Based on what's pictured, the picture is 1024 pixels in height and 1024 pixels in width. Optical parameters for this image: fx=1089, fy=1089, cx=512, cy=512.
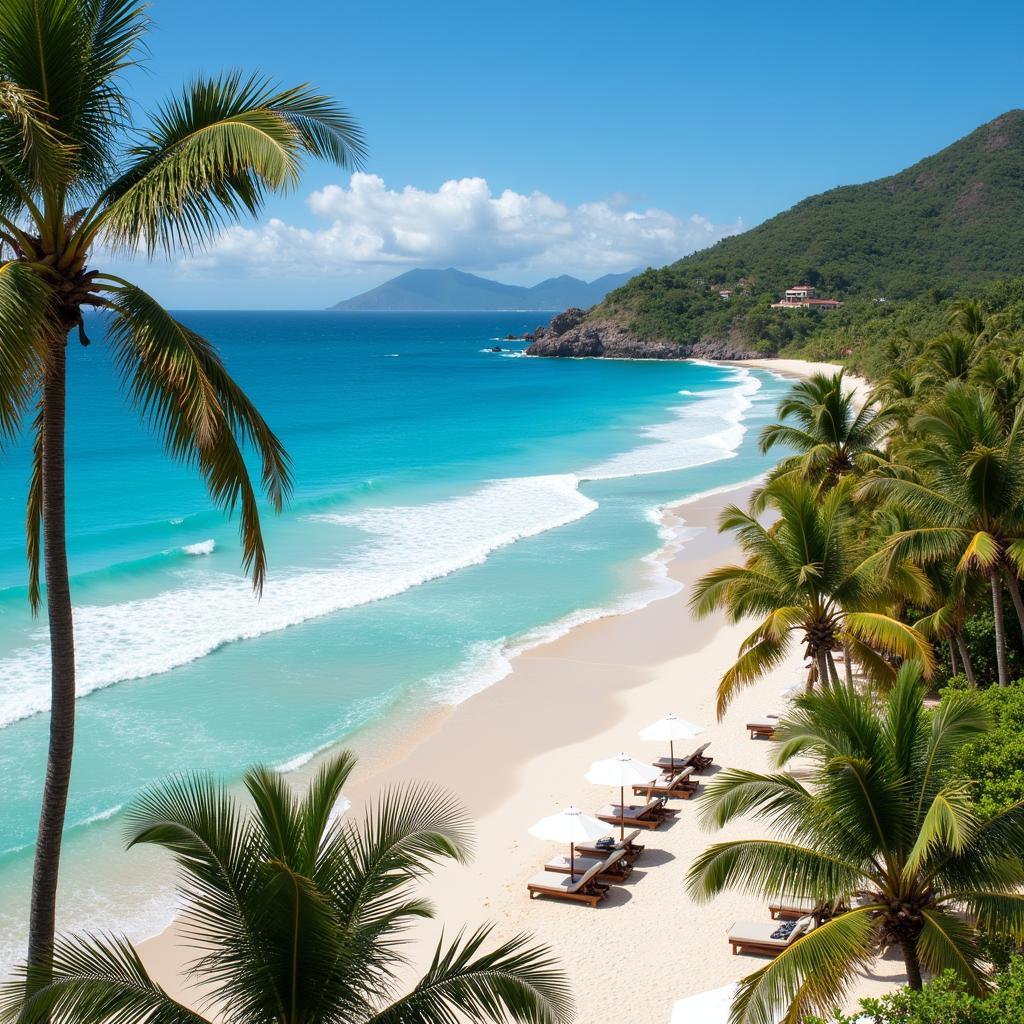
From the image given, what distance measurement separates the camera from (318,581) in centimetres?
3080

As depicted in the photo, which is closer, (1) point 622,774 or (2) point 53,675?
(2) point 53,675

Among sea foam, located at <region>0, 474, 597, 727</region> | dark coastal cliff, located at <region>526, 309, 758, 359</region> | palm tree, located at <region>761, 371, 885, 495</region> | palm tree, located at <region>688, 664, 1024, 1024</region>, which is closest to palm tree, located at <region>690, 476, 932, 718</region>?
palm tree, located at <region>688, 664, 1024, 1024</region>

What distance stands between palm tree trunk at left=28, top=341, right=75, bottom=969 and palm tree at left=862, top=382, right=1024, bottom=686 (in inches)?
447

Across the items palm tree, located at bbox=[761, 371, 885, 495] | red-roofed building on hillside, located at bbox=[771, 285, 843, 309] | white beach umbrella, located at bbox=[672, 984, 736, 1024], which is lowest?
white beach umbrella, located at bbox=[672, 984, 736, 1024]

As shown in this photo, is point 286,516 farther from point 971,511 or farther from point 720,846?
point 720,846

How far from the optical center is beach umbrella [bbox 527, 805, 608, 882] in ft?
46.0

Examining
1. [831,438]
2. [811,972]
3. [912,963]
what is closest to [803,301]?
[831,438]

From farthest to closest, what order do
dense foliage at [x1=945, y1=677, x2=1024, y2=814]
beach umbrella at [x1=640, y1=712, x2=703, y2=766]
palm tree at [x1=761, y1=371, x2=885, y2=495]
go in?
1. palm tree at [x1=761, y1=371, x2=885, y2=495]
2. beach umbrella at [x1=640, y1=712, x2=703, y2=766]
3. dense foliage at [x1=945, y1=677, x2=1024, y2=814]

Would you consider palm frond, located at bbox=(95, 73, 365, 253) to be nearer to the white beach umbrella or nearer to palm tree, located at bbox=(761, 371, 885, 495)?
the white beach umbrella

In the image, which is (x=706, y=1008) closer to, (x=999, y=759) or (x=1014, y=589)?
(x=999, y=759)

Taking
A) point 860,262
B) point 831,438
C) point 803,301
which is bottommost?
point 831,438

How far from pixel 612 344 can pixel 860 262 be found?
4756 cm

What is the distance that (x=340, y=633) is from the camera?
26.3 metres

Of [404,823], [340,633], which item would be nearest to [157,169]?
[404,823]
